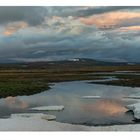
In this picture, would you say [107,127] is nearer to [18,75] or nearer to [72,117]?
[72,117]

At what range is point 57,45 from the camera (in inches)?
186

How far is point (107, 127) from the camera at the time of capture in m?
4.66

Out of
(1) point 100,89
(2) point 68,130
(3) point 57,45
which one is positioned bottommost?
(2) point 68,130

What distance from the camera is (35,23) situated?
15.5ft

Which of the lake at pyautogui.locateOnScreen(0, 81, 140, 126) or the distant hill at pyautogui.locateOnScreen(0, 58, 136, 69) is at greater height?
the distant hill at pyautogui.locateOnScreen(0, 58, 136, 69)

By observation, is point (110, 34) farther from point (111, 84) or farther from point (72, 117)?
point (72, 117)

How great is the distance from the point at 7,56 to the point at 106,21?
32.8 inches

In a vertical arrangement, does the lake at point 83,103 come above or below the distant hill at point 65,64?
below

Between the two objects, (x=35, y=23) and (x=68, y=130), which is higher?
(x=35, y=23)

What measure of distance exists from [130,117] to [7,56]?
108 cm

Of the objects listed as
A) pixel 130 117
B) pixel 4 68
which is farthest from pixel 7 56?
pixel 130 117

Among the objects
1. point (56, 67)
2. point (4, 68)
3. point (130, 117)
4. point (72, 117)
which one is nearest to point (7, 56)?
point (4, 68)

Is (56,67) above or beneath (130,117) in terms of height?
above

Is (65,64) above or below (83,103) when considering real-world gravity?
above
